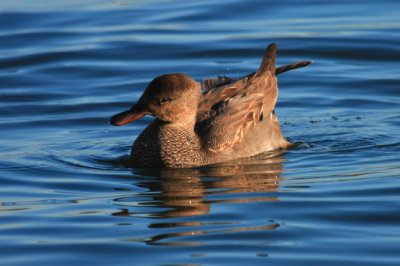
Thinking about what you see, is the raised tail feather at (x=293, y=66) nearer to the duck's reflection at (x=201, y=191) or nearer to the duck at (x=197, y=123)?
the duck at (x=197, y=123)

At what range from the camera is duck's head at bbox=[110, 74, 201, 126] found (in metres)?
8.90

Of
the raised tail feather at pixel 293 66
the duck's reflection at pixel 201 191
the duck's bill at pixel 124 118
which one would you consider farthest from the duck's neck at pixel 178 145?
the raised tail feather at pixel 293 66

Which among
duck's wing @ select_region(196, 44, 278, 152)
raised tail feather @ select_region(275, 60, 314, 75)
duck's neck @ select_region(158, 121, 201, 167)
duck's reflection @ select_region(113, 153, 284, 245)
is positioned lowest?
duck's reflection @ select_region(113, 153, 284, 245)

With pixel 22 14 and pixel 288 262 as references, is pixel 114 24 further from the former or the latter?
pixel 288 262

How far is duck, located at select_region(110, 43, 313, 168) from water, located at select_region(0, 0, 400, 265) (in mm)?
205

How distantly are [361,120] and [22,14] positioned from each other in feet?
28.3

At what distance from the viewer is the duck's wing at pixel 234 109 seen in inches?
367

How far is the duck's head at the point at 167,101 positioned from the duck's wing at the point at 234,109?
334mm

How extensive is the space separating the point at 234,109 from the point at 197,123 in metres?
0.44

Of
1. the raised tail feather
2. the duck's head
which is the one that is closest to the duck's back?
the raised tail feather

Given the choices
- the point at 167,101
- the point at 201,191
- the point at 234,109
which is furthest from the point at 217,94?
the point at 201,191

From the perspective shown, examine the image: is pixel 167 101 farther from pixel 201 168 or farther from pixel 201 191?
pixel 201 191

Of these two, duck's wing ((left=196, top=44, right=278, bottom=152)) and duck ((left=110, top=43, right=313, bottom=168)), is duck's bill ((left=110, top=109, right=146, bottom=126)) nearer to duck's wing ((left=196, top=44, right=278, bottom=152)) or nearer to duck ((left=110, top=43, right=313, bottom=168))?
duck ((left=110, top=43, right=313, bottom=168))

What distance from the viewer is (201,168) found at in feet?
29.8
